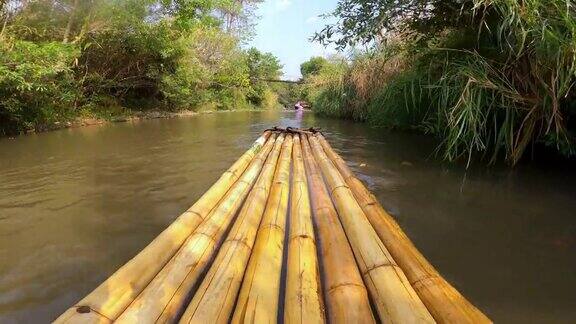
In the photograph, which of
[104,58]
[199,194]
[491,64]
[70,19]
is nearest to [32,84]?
[70,19]

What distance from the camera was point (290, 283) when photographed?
1.72m

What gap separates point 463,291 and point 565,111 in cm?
354

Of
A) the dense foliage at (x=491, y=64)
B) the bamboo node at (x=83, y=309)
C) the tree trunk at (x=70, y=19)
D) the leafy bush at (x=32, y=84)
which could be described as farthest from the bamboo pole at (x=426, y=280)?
the tree trunk at (x=70, y=19)

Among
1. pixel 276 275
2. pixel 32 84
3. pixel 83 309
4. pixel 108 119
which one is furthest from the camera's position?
pixel 108 119

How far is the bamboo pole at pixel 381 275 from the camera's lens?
4.69 ft

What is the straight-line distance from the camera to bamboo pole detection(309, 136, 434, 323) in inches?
56.3

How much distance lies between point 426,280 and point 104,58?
14.3 m

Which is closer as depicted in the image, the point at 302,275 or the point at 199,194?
the point at 302,275

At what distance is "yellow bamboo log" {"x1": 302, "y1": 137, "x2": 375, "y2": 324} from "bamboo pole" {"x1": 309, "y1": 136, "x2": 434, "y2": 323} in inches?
1.5

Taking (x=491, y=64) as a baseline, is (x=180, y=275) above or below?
below

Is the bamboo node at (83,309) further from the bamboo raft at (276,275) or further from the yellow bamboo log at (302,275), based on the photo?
the yellow bamboo log at (302,275)

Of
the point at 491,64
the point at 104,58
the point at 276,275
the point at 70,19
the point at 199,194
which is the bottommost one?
the point at 199,194

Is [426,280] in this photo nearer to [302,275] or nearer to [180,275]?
[302,275]

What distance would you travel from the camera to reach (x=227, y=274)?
1.74 m
